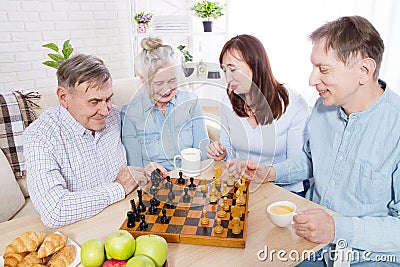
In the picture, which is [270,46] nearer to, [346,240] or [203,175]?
[203,175]

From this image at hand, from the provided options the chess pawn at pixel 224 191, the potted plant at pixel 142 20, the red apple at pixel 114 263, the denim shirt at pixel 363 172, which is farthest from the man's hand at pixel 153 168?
the potted plant at pixel 142 20

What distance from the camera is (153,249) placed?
92cm

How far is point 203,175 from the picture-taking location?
1403 mm

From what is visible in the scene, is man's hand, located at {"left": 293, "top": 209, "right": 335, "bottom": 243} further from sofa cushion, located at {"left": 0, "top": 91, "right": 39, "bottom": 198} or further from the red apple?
sofa cushion, located at {"left": 0, "top": 91, "right": 39, "bottom": 198}

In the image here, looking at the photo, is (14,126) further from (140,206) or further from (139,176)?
(140,206)

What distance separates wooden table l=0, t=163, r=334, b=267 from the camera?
1.00 m

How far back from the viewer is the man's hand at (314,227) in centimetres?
107

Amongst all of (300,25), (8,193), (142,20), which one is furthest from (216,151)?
(142,20)

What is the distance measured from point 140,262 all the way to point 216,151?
672mm

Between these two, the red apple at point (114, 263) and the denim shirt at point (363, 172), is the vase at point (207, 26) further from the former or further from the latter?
the red apple at point (114, 263)

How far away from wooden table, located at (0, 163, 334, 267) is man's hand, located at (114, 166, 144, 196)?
31 millimetres

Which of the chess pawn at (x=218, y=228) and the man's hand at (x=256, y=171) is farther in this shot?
the man's hand at (x=256, y=171)

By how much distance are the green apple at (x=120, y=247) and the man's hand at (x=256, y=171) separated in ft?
1.89

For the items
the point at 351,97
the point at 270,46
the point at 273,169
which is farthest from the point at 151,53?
the point at 270,46
